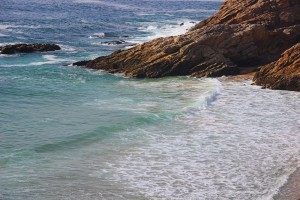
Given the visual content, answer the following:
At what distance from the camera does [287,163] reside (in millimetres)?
18500

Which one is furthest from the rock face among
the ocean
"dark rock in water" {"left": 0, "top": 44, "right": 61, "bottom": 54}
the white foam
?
"dark rock in water" {"left": 0, "top": 44, "right": 61, "bottom": 54}

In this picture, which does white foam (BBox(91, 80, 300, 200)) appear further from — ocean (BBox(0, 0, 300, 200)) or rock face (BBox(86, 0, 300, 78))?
rock face (BBox(86, 0, 300, 78))

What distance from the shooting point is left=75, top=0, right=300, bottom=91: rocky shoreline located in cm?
3447

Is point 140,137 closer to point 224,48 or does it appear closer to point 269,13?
point 224,48

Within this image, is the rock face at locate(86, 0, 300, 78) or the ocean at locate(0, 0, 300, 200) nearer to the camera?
the ocean at locate(0, 0, 300, 200)

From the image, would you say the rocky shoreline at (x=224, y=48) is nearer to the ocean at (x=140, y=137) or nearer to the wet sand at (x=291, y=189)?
the ocean at (x=140, y=137)

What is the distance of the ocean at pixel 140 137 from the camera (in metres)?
16.5

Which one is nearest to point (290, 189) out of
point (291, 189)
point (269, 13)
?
point (291, 189)

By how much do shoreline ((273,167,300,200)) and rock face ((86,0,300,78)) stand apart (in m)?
17.4

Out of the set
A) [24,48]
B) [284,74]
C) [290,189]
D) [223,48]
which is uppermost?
[223,48]

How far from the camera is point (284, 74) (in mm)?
30203

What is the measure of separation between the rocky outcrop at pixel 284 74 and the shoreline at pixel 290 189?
13.0 metres

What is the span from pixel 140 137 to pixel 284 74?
12.2 metres

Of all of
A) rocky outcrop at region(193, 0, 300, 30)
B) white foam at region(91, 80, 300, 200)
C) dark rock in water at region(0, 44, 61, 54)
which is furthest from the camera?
dark rock in water at region(0, 44, 61, 54)
